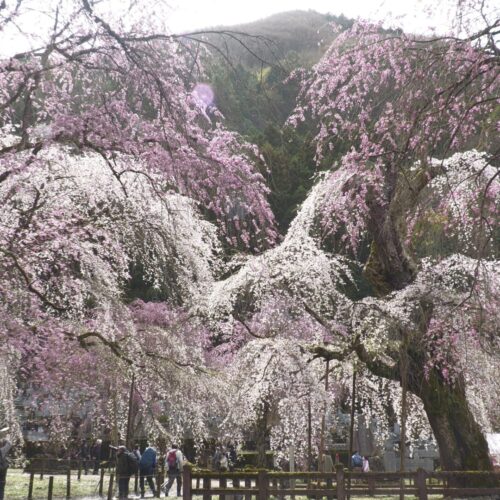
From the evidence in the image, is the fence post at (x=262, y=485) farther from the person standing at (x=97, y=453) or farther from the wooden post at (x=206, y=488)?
the person standing at (x=97, y=453)

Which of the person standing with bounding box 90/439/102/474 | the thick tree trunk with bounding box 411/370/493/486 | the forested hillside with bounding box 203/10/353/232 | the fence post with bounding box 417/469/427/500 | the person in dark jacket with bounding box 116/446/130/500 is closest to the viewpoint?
the forested hillside with bounding box 203/10/353/232

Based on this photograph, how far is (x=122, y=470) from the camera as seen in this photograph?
1308 centimetres

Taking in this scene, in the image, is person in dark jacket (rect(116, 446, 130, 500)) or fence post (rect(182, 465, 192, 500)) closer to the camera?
fence post (rect(182, 465, 192, 500))

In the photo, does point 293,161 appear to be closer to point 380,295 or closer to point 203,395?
point 203,395

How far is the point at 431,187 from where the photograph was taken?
5.46 m

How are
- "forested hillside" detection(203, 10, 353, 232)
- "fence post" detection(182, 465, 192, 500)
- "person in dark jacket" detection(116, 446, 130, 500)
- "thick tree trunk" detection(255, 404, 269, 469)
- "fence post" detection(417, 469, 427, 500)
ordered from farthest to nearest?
1. "thick tree trunk" detection(255, 404, 269, 469)
2. "person in dark jacket" detection(116, 446, 130, 500)
3. "fence post" detection(182, 465, 192, 500)
4. "fence post" detection(417, 469, 427, 500)
5. "forested hillside" detection(203, 10, 353, 232)

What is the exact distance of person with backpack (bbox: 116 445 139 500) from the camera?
13.0m

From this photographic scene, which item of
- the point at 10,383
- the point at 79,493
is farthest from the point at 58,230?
the point at 79,493

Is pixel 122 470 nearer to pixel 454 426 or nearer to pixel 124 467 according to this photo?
pixel 124 467

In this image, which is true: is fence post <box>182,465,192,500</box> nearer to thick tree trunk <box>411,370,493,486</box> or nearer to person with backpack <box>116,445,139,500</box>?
thick tree trunk <box>411,370,493,486</box>

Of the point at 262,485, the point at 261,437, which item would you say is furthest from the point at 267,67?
the point at 261,437

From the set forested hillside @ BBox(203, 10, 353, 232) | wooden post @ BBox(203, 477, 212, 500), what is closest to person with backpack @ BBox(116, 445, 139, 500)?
wooden post @ BBox(203, 477, 212, 500)

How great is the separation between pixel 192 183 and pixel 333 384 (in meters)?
14.9

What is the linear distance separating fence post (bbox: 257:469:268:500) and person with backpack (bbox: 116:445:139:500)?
16.7ft
